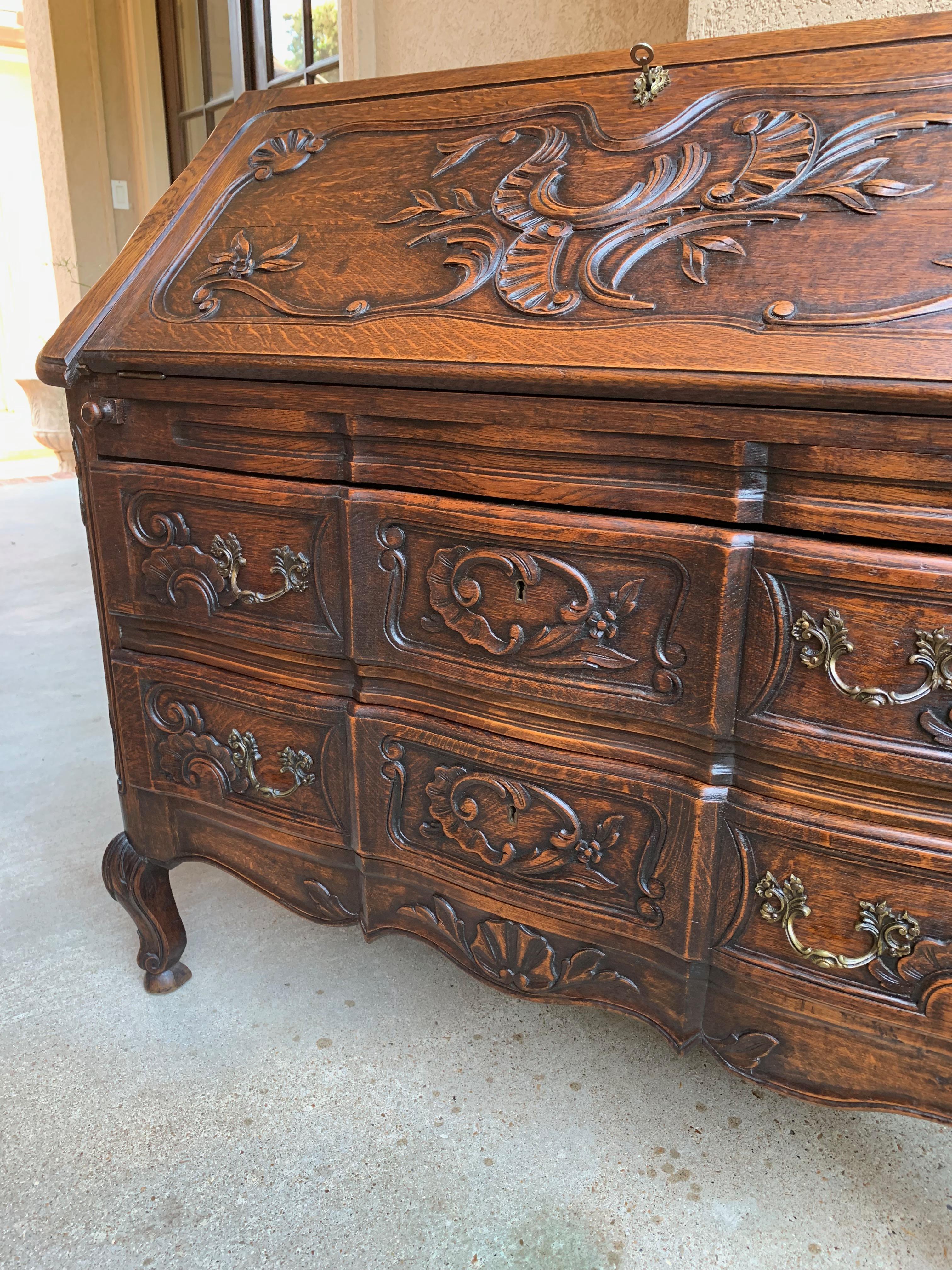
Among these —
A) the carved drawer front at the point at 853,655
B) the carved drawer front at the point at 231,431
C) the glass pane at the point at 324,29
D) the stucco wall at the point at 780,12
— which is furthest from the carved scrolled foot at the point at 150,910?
the glass pane at the point at 324,29

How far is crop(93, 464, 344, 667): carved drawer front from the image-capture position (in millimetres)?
1071

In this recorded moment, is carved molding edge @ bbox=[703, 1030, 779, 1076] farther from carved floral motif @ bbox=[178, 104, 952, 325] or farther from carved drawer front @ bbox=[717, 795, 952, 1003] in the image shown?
carved floral motif @ bbox=[178, 104, 952, 325]

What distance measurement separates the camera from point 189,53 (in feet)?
14.5

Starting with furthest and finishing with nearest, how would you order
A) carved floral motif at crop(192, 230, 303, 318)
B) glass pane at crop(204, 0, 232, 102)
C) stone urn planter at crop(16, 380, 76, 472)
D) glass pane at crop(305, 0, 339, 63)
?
stone urn planter at crop(16, 380, 76, 472)
glass pane at crop(204, 0, 232, 102)
glass pane at crop(305, 0, 339, 63)
carved floral motif at crop(192, 230, 303, 318)

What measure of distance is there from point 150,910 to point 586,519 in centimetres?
104

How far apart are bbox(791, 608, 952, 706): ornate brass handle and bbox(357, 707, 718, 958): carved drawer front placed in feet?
0.61

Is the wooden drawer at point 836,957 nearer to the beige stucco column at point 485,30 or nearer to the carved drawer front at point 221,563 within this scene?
the carved drawer front at point 221,563

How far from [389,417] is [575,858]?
21.1 inches

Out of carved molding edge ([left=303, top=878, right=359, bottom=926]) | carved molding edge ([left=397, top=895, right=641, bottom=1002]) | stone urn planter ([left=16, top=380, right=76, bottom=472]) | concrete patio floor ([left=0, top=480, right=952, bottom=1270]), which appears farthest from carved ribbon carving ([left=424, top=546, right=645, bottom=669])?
stone urn planter ([left=16, top=380, right=76, bottom=472])

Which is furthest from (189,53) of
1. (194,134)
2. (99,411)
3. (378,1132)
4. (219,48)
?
(378,1132)

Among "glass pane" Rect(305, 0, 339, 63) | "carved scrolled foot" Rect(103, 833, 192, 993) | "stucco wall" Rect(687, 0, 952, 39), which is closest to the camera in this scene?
"stucco wall" Rect(687, 0, 952, 39)

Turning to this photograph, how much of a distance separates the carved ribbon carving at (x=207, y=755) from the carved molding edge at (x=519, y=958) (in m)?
0.24

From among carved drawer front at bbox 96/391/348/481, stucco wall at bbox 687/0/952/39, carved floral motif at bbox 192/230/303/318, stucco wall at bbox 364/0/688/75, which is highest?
stucco wall at bbox 364/0/688/75

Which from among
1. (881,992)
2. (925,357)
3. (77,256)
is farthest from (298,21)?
(881,992)
